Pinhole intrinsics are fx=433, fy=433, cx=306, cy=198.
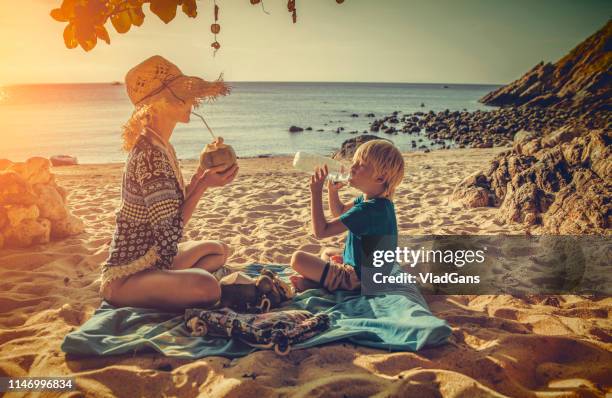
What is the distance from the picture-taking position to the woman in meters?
3.00

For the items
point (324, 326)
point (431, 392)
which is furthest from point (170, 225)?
point (431, 392)

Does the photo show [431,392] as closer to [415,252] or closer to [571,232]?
[415,252]

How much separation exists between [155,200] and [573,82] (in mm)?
41067

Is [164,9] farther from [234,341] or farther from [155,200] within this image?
[234,341]

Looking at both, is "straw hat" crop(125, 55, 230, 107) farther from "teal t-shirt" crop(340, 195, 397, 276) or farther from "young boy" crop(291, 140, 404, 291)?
"teal t-shirt" crop(340, 195, 397, 276)

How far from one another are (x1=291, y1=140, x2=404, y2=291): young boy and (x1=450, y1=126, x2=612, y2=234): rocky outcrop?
2.47 m

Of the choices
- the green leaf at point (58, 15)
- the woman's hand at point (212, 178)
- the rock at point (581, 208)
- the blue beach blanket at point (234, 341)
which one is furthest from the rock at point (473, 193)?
the green leaf at point (58, 15)

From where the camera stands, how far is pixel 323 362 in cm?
259

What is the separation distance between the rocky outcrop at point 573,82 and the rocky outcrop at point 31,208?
2700 centimetres

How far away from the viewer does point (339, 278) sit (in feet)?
11.7

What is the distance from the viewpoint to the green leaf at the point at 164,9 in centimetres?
181

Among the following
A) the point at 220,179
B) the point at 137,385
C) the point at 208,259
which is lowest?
the point at 137,385

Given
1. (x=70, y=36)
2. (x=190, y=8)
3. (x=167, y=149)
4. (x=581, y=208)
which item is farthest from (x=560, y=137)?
(x=70, y=36)

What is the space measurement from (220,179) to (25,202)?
308cm
